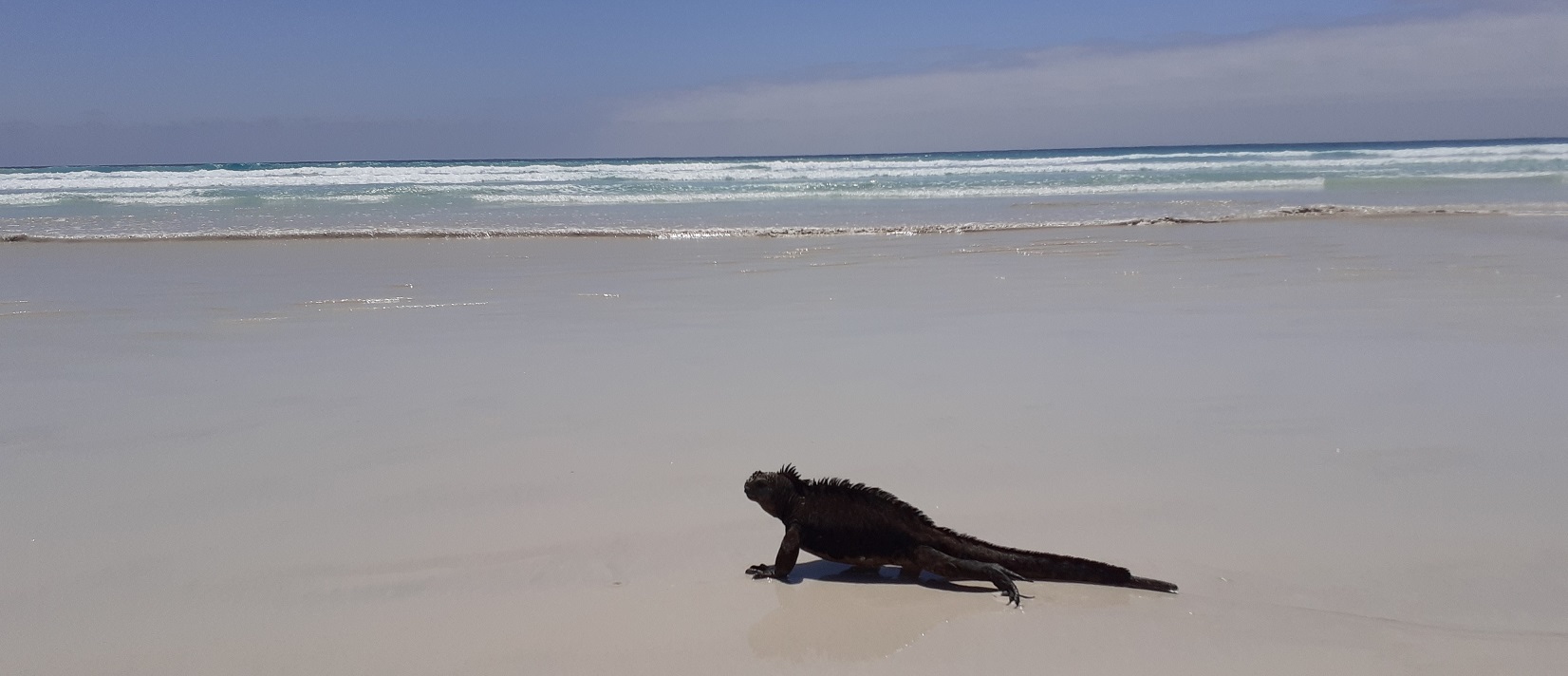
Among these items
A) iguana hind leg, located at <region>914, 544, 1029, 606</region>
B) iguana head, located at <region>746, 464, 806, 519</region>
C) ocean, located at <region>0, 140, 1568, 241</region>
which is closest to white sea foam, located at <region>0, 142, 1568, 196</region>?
ocean, located at <region>0, 140, 1568, 241</region>

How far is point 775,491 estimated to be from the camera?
3.15 metres

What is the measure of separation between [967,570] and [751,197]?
923 inches

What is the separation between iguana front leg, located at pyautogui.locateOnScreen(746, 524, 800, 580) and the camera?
9.90ft

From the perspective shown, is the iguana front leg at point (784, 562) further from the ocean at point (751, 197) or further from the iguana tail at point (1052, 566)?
the ocean at point (751, 197)

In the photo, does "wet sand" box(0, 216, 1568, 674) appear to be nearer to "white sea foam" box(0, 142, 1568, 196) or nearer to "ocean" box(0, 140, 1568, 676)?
"ocean" box(0, 140, 1568, 676)

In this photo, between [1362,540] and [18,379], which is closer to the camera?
[1362,540]

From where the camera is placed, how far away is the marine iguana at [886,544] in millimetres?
2893

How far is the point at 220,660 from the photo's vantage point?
258 cm

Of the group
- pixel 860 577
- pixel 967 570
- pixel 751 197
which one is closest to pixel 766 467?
pixel 860 577

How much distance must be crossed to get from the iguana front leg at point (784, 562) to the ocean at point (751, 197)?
11.8m

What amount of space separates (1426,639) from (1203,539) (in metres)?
0.69

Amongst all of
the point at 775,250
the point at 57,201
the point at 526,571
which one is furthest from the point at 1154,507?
the point at 57,201

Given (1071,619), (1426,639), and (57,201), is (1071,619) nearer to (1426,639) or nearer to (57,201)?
(1426,639)

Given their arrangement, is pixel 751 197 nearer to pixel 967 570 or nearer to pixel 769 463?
pixel 769 463
